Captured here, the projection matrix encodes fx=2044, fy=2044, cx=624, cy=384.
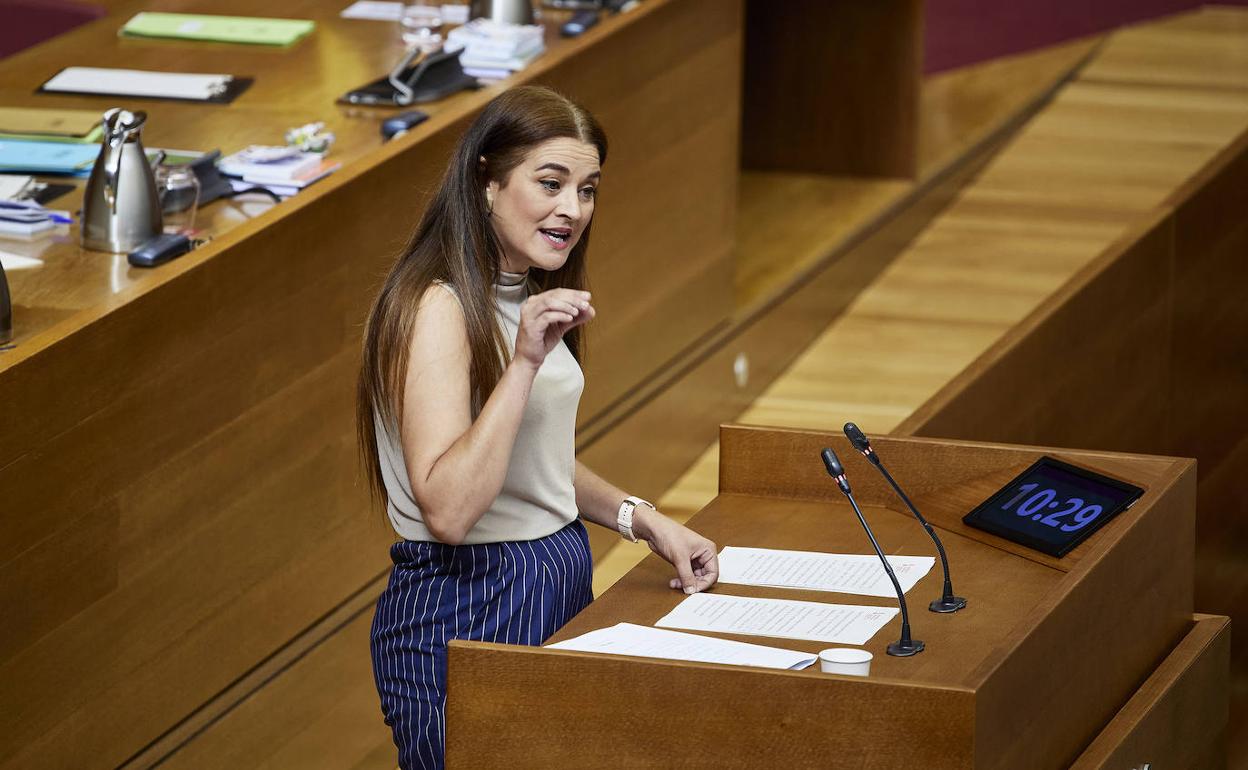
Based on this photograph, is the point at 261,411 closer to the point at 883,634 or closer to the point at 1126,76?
the point at 883,634

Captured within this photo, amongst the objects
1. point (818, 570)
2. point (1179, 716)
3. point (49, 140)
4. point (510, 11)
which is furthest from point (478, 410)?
point (510, 11)

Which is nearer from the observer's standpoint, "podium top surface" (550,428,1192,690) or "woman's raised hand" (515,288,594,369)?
"woman's raised hand" (515,288,594,369)

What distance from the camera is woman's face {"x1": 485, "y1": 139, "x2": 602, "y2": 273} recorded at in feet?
7.79

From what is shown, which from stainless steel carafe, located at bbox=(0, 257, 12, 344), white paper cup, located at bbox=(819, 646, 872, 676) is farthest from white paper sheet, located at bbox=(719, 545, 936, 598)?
stainless steel carafe, located at bbox=(0, 257, 12, 344)

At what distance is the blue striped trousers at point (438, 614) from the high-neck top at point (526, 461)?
25mm

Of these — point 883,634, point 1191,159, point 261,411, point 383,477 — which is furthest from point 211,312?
point 1191,159

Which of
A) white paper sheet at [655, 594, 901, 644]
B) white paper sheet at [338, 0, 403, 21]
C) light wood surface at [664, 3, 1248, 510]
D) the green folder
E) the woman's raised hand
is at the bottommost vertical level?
light wood surface at [664, 3, 1248, 510]

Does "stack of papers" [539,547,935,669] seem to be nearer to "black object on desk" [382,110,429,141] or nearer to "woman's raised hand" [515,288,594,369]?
"woman's raised hand" [515,288,594,369]

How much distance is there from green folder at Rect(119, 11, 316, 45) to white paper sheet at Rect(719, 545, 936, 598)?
97.7 inches

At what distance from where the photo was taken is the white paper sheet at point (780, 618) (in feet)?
7.81

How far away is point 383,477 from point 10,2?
4.04 metres

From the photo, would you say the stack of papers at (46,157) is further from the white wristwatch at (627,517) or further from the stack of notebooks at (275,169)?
the white wristwatch at (627,517)


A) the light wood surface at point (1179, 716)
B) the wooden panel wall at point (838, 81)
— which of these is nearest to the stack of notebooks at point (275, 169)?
the light wood surface at point (1179, 716)

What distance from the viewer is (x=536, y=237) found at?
2387mm
